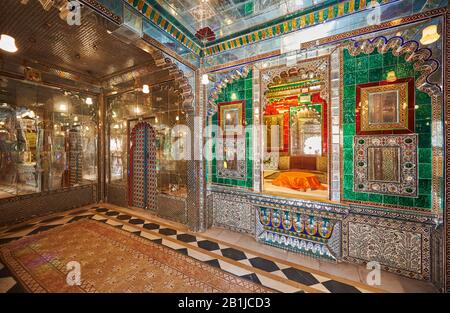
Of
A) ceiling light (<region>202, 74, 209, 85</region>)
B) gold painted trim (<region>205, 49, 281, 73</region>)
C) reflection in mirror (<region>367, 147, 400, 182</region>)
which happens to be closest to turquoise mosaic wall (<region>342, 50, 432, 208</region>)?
reflection in mirror (<region>367, 147, 400, 182</region>)

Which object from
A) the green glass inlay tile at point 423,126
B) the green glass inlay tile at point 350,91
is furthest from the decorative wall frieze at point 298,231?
the green glass inlay tile at point 350,91

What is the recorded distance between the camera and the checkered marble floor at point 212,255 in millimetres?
2644

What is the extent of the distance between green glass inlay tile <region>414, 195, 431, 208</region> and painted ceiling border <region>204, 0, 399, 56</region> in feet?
10.1

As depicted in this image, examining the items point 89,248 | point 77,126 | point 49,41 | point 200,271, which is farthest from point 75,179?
point 200,271

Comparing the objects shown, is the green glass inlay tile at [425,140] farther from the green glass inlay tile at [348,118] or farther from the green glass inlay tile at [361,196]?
the green glass inlay tile at [361,196]

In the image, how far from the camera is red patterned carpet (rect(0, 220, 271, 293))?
103 inches

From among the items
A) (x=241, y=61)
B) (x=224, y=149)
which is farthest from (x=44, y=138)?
(x=241, y=61)

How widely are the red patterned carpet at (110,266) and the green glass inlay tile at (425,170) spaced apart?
2.93 metres

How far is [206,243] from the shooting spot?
12.8 ft

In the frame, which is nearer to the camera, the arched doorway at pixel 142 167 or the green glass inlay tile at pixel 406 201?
the green glass inlay tile at pixel 406 201

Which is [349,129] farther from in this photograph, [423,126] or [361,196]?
[361,196]

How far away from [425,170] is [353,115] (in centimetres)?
131

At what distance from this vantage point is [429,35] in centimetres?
260

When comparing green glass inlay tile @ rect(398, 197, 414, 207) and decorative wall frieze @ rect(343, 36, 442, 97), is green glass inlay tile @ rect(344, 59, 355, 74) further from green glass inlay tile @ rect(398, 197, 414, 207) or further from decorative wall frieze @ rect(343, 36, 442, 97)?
green glass inlay tile @ rect(398, 197, 414, 207)
